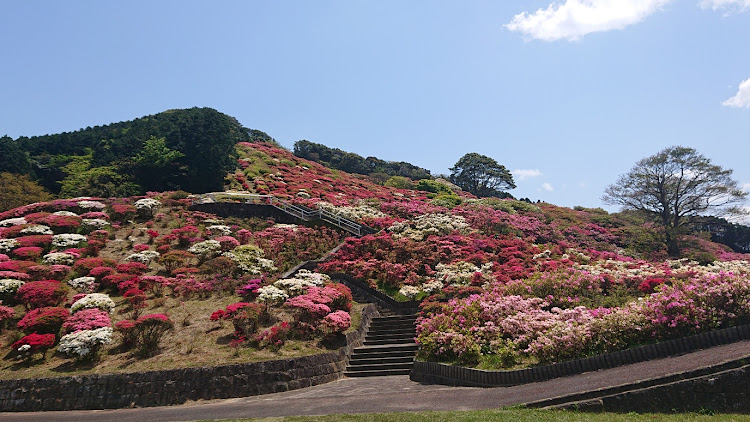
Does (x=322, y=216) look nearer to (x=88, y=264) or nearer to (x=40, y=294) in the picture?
(x=88, y=264)

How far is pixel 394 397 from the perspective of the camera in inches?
443

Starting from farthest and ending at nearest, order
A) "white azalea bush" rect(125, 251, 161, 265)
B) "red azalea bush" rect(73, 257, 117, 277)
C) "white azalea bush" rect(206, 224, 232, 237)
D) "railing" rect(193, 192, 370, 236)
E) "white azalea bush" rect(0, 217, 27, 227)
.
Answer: "railing" rect(193, 192, 370, 236) < "white azalea bush" rect(206, 224, 232, 237) < "white azalea bush" rect(0, 217, 27, 227) < "white azalea bush" rect(125, 251, 161, 265) < "red azalea bush" rect(73, 257, 117, 277)

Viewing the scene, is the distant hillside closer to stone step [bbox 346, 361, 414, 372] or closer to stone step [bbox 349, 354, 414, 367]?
stone step [bbox 349, 354, 414, 367]

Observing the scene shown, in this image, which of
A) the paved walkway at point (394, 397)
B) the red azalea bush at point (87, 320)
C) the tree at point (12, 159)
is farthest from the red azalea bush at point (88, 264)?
the tree at point (12, 159)

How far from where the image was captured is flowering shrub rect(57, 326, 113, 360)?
14.3m

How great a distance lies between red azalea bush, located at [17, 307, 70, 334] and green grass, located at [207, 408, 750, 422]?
36.6 feet

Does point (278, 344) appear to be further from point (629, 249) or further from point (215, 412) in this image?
point (629, 249)

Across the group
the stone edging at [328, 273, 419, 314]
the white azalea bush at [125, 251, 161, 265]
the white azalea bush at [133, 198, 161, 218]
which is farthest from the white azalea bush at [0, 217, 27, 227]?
the stone edging at [328, 273, 419, 314]

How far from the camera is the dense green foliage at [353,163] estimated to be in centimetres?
9212

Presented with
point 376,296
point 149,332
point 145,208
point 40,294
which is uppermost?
point 145,208

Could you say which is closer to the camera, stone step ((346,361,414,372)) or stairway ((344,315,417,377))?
stairway ((344,315,417,377))

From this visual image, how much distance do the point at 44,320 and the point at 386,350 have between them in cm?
1217

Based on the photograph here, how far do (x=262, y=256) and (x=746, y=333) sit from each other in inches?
818

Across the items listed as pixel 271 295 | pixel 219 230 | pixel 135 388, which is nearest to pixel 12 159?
pixel 219 230
